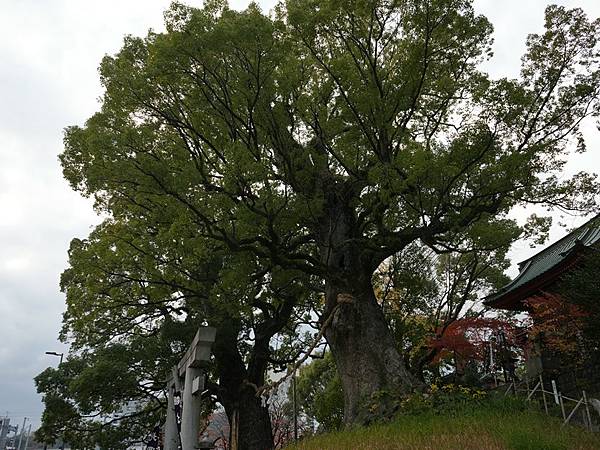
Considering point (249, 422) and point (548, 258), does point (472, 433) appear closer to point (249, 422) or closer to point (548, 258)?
point (249, 422)

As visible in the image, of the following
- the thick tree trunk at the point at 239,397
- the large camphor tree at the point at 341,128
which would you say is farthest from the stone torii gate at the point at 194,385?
the thick tree trunk at the point at 239,397

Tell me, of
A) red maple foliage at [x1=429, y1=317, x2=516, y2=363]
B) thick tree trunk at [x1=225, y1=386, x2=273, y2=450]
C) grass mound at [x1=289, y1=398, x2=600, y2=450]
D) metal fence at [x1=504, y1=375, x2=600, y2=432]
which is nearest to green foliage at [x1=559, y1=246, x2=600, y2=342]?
metal fence at [x1=504, y1=375, x2=600, y2=432]

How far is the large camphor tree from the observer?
777cm

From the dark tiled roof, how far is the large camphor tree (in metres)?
3.95

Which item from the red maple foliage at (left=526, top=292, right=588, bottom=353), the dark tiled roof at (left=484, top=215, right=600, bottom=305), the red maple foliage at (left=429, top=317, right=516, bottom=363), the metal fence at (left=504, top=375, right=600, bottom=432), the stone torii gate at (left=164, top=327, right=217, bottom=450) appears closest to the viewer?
the metal fence at (left=504, top=375, right=600, bottom=432)

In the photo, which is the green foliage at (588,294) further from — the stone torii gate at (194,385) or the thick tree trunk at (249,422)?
the thick tree trunk at (249,422)

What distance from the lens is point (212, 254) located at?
10.4 metres

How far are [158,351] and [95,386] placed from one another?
1.83 metres

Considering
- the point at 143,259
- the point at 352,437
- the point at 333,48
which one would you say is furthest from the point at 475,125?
the point at 143,259

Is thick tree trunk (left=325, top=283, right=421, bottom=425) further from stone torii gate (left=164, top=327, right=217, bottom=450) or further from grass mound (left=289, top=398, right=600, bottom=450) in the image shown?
stone torii gate (left=164, top=327, right=217, bottom=450)

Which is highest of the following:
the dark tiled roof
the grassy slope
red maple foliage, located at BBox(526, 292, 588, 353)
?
the dark tiled roof

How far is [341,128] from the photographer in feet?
30.5

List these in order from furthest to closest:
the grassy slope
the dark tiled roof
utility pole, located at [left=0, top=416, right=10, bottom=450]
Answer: utility pole, located at [left=0, top=416, right=10, bottom=450], the dark tiled roof, the grassy slope

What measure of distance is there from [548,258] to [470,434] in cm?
Answer: 1095
